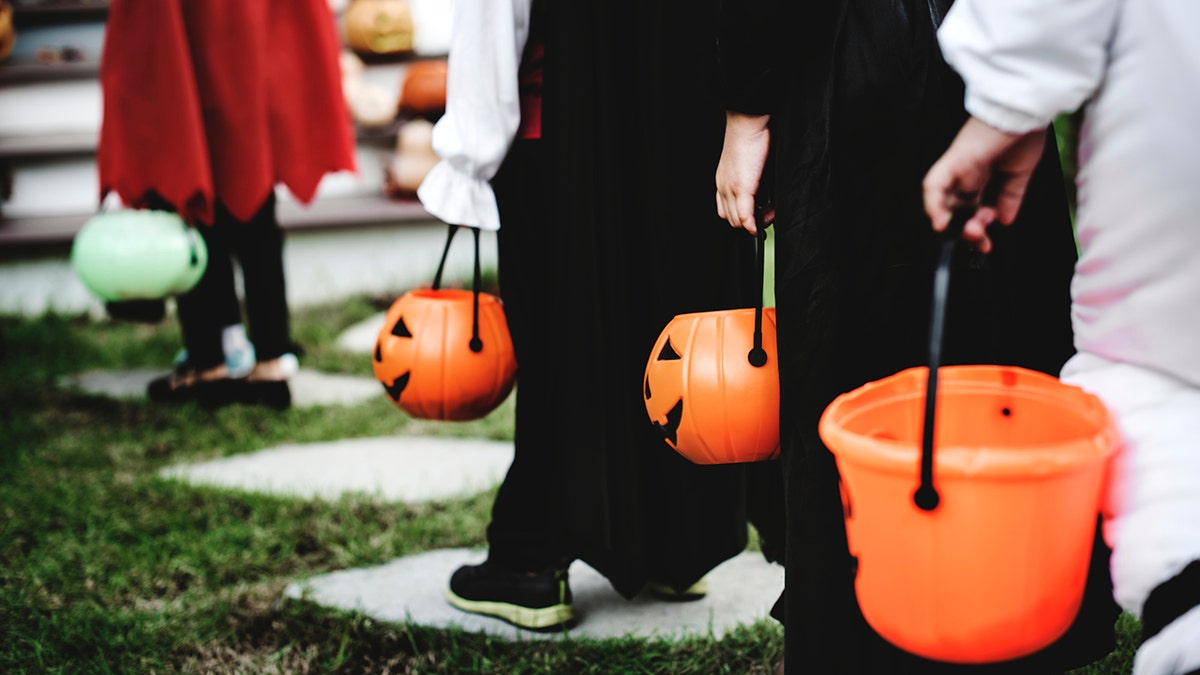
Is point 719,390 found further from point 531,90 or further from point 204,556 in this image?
point 204,556

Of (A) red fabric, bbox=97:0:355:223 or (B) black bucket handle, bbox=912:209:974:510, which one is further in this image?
(A) red fabric, bbox=97:0:355:223

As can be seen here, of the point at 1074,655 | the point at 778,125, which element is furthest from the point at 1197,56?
the point at 1074,655

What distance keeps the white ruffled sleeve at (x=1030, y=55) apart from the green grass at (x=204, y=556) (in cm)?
111

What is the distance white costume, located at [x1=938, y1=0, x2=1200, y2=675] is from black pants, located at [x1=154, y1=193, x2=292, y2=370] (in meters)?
2.90

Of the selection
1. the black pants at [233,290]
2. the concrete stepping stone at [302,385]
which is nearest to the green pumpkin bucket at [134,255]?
the black pants at [233,290]

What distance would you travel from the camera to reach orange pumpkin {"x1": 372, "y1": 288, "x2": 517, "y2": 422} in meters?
1.79

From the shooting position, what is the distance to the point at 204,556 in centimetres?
222

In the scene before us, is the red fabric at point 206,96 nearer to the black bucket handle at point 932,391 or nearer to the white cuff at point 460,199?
the white cuff at point 460,199

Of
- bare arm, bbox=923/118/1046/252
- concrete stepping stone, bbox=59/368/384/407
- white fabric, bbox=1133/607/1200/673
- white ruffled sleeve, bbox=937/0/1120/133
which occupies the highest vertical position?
white ruffled sleeve, bbox=937/0/1120/133

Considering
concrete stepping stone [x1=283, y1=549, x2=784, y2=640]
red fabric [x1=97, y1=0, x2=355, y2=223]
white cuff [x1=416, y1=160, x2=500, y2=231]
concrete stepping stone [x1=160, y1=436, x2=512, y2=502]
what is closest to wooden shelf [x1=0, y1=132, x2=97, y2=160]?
red fabric [x1=97, y1=0, x2=355, y2=223]

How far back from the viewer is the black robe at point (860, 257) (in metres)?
1.16

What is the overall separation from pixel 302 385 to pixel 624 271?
7.86 feet

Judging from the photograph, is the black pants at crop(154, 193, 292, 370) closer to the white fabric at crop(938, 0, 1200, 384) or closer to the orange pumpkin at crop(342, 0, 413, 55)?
the orange pumpkin at crop(342, 0, 413, 55)

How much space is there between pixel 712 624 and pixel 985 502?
43.7 inches
